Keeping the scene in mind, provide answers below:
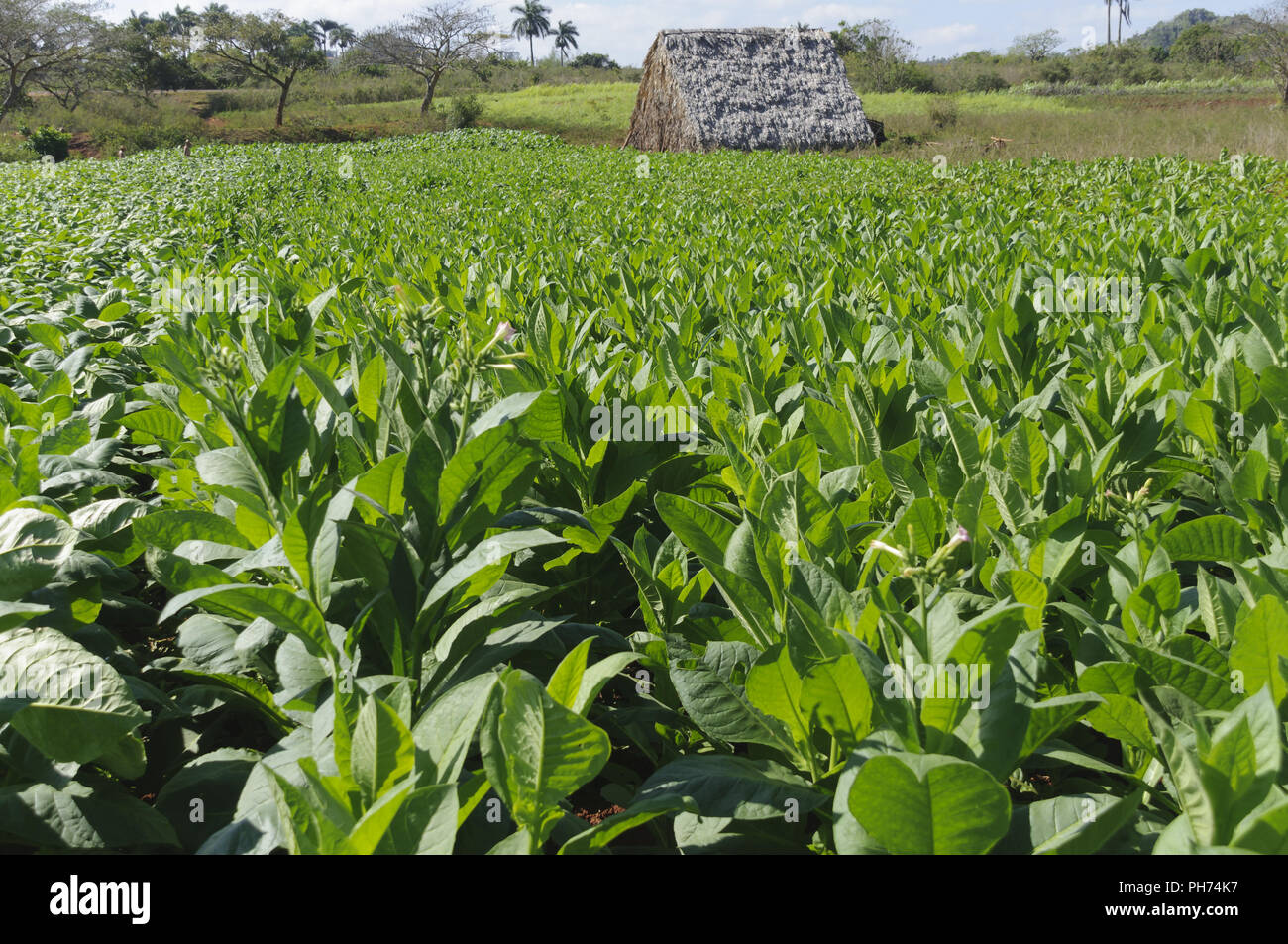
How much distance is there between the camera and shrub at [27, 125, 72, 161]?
38344mm

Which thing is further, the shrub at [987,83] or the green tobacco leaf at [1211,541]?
the shrub at [987,83]

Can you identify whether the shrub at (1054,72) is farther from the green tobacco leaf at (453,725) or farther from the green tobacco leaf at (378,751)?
the green tobacco leaf at (378,751)

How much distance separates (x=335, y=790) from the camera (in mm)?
1146

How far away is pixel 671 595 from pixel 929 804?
2.85 feet

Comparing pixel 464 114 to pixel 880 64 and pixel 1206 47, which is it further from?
pixel 1206 47

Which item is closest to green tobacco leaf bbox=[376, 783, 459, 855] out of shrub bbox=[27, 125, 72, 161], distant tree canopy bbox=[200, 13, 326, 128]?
shrub bbox=[27, 125, 72, 161]

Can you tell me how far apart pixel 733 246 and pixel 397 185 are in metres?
9.19

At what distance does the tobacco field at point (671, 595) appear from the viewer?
1123 millimetres

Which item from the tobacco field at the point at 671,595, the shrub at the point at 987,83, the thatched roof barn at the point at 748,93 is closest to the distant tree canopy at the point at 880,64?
the shrub at the point at 987,83

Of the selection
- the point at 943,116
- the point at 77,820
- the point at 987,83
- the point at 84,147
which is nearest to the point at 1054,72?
the point at 987,83

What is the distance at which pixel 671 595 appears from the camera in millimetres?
1801

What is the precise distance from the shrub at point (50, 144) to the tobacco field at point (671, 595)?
1786 inches
